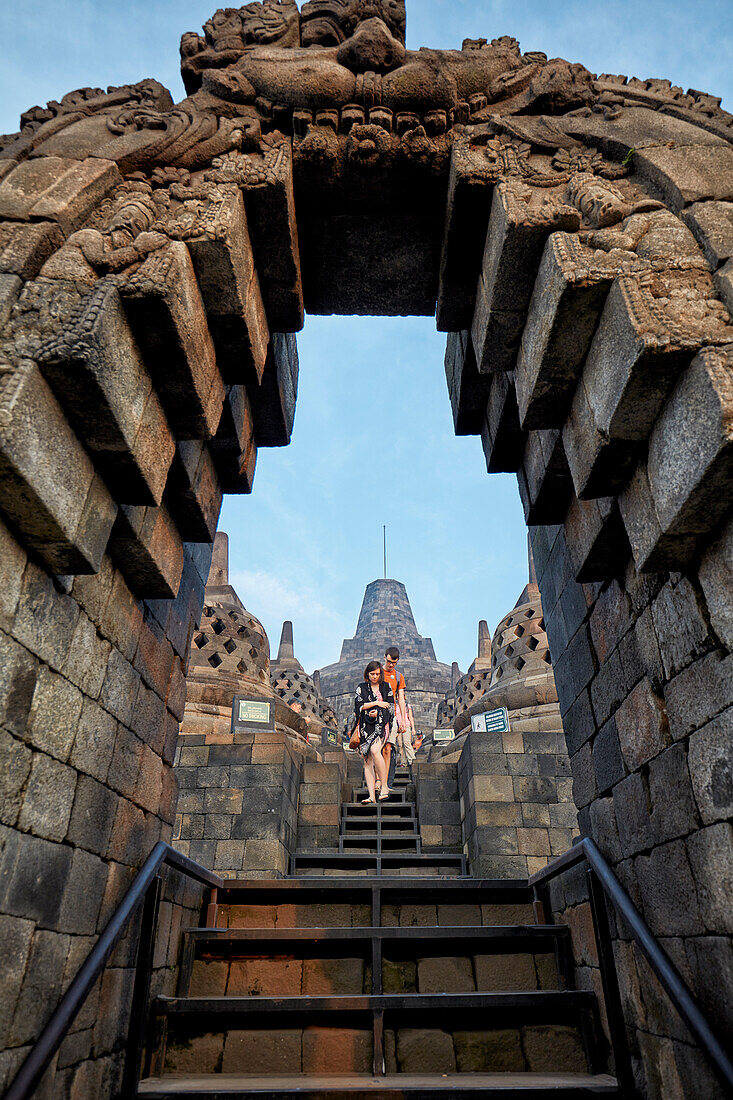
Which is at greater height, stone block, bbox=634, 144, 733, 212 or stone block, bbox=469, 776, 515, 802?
stone block, bbox=634, 144, 733, 212

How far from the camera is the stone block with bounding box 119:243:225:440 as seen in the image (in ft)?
7.29

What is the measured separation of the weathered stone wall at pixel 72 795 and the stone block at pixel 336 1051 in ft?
2.63

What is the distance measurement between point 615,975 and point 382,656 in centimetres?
3387

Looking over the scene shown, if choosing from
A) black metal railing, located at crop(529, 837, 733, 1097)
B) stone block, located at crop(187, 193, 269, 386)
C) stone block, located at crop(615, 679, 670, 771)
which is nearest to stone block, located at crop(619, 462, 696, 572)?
stone block, located at crop(615, 679, 670, 771)

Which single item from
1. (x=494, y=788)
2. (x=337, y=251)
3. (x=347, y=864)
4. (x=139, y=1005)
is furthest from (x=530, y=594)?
(x=139, y=1005)

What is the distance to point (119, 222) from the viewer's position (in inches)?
95.8

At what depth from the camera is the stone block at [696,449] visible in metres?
1.78

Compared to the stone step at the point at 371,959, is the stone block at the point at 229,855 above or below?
above

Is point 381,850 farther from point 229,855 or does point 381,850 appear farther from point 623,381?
point 623,381

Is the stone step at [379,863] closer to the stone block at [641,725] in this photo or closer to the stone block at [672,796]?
the stone block at [641,725]

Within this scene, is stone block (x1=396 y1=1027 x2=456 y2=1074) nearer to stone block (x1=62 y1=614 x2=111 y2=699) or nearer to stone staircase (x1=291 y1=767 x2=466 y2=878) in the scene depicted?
stone block (x1=62 y1=614 x2=111 y2=699)

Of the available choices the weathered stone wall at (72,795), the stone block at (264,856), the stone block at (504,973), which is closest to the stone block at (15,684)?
the weathered stone wall at (72,795)

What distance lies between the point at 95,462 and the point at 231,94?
2.01 m

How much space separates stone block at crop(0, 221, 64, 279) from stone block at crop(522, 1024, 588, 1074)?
3929mm
